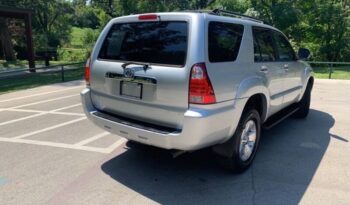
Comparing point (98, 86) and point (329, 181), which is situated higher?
point (98, 86)

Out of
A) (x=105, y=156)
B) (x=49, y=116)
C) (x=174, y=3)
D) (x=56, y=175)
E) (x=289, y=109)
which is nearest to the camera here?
(x=56, y=175)

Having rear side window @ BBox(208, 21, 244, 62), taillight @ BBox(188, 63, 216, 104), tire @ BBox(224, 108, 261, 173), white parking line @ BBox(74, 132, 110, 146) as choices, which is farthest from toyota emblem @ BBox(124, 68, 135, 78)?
white parking line @ BBox(74, 132, 110, 146)

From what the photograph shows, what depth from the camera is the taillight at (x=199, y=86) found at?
10.3 ft

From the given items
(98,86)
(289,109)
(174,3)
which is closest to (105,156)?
(98,86)

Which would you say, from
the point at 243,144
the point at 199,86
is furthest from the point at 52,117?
the point at 199,86

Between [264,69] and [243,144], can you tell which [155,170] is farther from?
[264,69]

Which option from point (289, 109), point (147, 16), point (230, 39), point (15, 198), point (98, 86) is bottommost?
point (15, 198)

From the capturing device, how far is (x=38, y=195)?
339cm

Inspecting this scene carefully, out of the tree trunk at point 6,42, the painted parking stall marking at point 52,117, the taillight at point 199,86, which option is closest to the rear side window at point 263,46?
the taillight at point 199,86

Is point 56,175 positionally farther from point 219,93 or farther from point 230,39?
point 230,39

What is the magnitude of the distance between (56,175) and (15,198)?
0.59 meters

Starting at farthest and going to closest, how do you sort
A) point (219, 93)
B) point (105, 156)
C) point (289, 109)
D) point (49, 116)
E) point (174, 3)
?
point (174, 3) < point (49, 116) < point (289, 109) < point (105, 156) < point (219, 93)

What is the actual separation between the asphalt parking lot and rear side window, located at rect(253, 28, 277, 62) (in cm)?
145

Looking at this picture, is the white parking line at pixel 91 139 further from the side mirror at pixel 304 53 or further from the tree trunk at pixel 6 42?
the tree trunk at pixel 6 42
